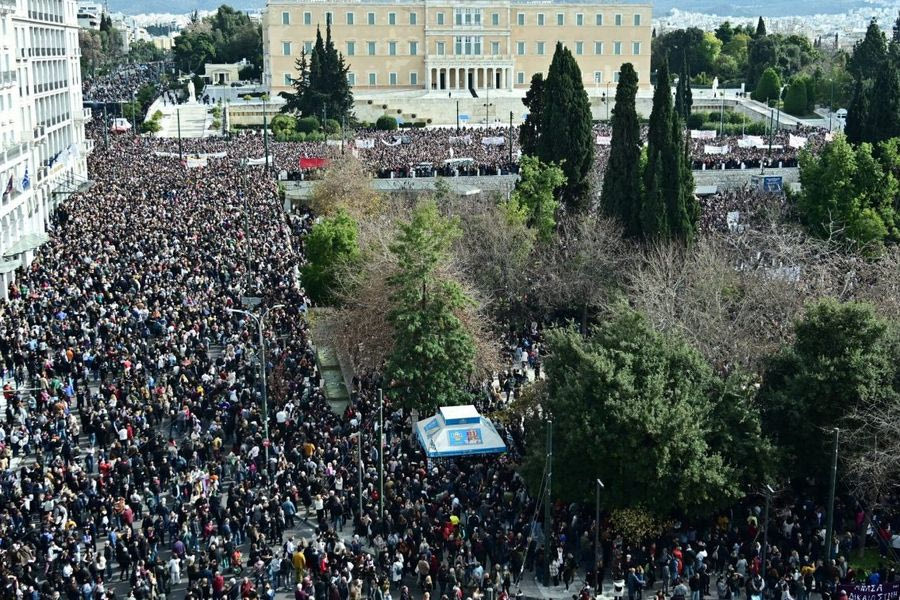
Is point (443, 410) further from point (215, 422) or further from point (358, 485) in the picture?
point (215, 422)

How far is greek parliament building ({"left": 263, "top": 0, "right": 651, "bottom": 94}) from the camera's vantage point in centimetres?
9656

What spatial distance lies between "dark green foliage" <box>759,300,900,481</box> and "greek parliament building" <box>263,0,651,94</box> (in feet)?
261

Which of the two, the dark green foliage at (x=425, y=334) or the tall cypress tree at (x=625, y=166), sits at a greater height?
the tall cypress tree at (x=625, y=166)

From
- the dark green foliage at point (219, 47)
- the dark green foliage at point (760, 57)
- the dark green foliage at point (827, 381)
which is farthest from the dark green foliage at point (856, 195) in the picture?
the dark green foliage at point (219, 47)

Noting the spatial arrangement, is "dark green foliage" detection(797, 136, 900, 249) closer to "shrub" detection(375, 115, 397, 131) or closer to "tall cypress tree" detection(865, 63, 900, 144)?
"tall cypress tree" detection(865, 63, 900, 144)

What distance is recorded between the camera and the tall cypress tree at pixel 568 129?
40250 millimetres

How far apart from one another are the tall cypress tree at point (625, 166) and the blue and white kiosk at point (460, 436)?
13.8 metres

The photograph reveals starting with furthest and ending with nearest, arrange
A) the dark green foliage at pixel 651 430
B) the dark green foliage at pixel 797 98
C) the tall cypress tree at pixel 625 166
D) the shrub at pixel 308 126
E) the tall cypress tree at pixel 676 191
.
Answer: the dark green foliage at pixel 797 98 < the shrub at pixel 308 126 < the tall cypress tree at pixel 625 166 < the tall cypress tree at pixel 676 191 < the dark green foliage at pixel 651 430

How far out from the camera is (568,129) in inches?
1583

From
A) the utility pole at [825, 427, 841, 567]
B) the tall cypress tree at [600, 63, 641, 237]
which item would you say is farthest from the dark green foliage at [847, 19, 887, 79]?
the utility pole at [825, 427, 841, 567]

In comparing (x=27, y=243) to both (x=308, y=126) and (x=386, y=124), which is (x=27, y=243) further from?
(x=386, y=124)

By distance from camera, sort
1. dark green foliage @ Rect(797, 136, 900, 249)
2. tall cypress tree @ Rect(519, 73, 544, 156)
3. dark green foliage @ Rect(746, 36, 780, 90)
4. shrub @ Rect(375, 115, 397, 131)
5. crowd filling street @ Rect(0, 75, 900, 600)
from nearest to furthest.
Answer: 1. crowd filling street @ Rect(0, 75, 900, 600)
2. dark green foliage @ Rect(797, 136, 900, 249)
3. tall cypress tree @ Rect(519, 73, 544, 156)
4. shrub @ Rect(375, 115, 397, 131)
5. dark green foliage @ Rect(746, 36, 780, 90)

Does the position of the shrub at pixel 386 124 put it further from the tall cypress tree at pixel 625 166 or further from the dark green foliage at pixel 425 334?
the dark green foliage at pixel 425 334

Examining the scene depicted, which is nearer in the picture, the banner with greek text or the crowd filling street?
the banner with greek text
